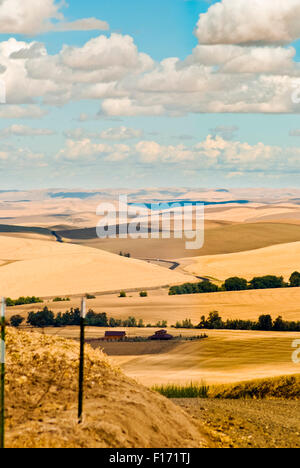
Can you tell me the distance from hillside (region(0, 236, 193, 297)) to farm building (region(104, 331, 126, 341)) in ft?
147

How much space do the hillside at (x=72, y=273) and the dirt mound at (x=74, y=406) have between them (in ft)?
291

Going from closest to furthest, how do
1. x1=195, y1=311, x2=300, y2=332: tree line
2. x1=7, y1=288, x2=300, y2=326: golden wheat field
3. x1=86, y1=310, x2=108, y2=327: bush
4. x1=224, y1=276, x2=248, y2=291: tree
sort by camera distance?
x1=195, y1=311, x2=300, y2=332: tree line
x1=86, y1=310, x2=108, y2=327: bush
x1=7, y1=288, x2=300, y2=326: golden wheat field
x1=224, y1=276, x2=248, y2=291: tree

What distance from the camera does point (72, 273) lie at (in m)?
125

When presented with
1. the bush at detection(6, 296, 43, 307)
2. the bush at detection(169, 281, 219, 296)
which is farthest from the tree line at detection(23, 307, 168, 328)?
the bush at detection(169, 281, 219, 296)

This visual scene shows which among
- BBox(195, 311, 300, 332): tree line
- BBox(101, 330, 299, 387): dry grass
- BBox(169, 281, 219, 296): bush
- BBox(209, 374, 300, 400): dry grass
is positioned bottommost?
BBox(101, 330, 299, 387): dry grass

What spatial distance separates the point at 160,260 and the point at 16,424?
448ft

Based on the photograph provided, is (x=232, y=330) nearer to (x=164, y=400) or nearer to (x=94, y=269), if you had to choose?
(x=164, y=400)

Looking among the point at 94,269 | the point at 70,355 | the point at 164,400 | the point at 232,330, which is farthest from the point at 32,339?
the point at 94,269

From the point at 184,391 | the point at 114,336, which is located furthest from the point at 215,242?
the point at 184,391

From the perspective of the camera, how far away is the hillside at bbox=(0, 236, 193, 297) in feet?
365

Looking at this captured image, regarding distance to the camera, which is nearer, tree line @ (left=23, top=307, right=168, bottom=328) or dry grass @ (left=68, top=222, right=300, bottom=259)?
tree line @ (left=23, top=307, right=168, bottom=328)

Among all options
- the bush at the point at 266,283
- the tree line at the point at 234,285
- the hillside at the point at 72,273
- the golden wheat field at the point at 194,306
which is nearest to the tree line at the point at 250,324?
the golden wheat field at the point at 194,306

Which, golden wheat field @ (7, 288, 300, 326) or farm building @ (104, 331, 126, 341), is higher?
golden wheat field @ (7, 288, 300, 326)

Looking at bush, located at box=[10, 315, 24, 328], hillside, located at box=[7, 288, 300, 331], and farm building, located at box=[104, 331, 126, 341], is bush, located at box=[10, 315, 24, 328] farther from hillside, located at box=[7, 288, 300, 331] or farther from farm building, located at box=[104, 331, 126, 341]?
farm building, located at box=[104, 331, 126, 341]
